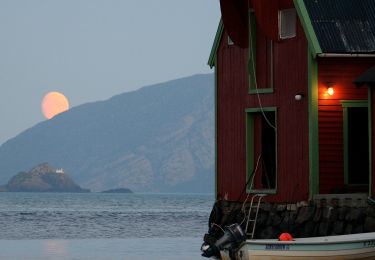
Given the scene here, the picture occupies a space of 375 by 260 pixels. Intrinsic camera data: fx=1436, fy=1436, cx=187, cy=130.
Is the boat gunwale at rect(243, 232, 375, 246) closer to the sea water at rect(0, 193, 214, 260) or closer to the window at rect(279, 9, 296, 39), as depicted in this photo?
the window at rect(279, 9, 296, 39)

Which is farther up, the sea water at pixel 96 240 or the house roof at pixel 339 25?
the house roof at pixel 339 25

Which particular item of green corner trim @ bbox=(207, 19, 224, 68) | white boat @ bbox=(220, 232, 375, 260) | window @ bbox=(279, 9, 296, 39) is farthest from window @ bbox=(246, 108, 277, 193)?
white boat @ bbox=(220, 232, 375, 260)

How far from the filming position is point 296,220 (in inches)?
1571

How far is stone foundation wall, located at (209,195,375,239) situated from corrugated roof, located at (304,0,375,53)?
429 centimetres

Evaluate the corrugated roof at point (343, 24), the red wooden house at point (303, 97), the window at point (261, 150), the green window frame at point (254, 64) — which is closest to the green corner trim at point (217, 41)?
the red wooden house at point (303, 97)

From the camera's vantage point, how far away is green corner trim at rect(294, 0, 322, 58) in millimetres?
39625

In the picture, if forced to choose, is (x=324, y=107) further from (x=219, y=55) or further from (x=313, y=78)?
(x=219, y=55)

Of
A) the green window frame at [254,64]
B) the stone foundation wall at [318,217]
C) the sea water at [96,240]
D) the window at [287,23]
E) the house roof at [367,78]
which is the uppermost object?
the window at [287,23]

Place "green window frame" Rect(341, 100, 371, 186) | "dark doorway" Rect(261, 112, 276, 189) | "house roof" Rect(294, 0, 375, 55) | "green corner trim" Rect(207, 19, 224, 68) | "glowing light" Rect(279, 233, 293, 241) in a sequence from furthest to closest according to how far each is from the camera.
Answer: "green corner trim" Rect(207, 19, 224, 68) → "dark doorway" Rect(261, 112, 276, 189) → "green window frame" Rect(341, 100, 371, 186) → "house roof" Rect(294, 0, 375, 55) → "glowing light" Rect(279, 233, 293, 241)

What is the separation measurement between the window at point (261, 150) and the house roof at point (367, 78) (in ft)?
13.8

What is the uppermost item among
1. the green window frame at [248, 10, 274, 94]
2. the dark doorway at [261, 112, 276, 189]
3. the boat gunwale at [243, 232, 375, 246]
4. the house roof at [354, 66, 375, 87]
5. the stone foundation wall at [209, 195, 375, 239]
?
the green window frame at [248, 10, 274, 94]

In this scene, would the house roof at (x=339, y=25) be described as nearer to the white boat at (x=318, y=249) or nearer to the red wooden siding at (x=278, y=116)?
the red wooden siding at (x=278, y=116)

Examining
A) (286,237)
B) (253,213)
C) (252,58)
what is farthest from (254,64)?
(286,237)

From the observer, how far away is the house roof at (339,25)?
131 feet
